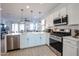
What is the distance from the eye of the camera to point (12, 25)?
334 centimetres

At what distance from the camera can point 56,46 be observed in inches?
154

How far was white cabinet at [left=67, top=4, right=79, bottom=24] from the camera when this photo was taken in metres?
3.13

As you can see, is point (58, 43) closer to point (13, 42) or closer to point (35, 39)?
point (35, 39)

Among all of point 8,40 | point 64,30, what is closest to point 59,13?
point 64,30

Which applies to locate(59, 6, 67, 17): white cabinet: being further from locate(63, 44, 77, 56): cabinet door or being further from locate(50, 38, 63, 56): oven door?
locate(63, 44, 77, 56): cabinet door

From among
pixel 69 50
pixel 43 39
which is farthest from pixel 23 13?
pixel 69 50

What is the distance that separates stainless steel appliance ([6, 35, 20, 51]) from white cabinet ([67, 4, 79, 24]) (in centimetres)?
231

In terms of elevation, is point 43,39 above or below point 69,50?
above

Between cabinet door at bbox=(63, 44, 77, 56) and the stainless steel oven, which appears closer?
cabinet door at bbox=(63, 44, 77, 56)

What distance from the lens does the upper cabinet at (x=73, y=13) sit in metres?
3.13

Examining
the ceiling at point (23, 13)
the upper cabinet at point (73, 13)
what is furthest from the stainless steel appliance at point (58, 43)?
the ceiling at point (23, 13)

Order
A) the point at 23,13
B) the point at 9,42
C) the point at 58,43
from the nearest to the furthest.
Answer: the point at 23,13 → the point at 58,43 → the point at 9,42

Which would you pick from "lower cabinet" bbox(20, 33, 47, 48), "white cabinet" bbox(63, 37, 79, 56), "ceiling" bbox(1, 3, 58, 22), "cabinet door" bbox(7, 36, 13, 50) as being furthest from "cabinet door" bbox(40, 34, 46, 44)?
"cabinet door" bbox(7, 36, 13, 50)

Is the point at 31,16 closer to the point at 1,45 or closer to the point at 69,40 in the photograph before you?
the point at 69,40
